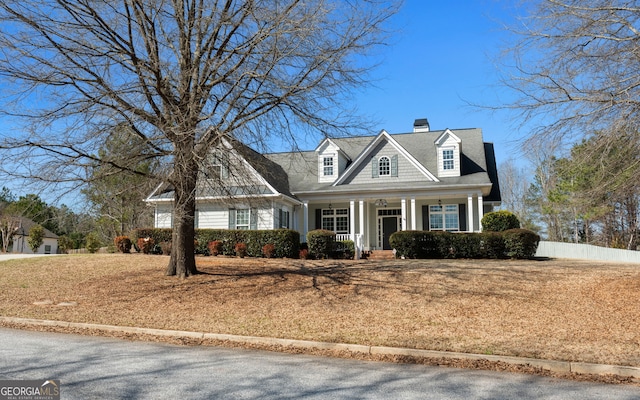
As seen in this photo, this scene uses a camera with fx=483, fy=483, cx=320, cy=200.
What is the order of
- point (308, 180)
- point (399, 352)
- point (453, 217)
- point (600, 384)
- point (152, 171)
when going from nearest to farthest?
1. point (600, 384)
2. point (399, 352)
3. point (152, 171)
4. point (453, 217)
5. point (308, 180)

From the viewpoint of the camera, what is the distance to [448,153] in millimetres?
24078

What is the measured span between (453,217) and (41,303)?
18.2m

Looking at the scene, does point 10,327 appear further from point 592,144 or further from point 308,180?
point 308,180

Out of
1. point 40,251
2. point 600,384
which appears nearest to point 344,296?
point 600,384

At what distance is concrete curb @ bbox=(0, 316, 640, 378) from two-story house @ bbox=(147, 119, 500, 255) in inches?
479

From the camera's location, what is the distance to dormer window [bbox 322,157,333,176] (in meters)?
25.8

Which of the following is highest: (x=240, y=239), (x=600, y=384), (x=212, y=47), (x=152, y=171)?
(x=212, y=47)

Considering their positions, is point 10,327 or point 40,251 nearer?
point 10,327

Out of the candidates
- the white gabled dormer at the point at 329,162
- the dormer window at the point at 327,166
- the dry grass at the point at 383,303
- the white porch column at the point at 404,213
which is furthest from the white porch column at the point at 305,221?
the dry grass at the point at 383,303

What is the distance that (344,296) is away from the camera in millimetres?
11695

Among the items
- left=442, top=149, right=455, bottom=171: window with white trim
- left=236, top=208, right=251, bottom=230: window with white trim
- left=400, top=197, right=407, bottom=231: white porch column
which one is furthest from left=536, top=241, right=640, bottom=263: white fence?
left=236, top=208, right=251, bottom=230: window with white trim

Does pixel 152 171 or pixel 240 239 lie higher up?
pixel 152 171

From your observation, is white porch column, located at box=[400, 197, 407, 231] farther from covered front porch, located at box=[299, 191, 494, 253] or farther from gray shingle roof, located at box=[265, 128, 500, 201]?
gray shingle roof, located at box=[265, 128, 500, 201]

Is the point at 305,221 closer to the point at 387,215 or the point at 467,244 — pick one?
the point at 387,215
